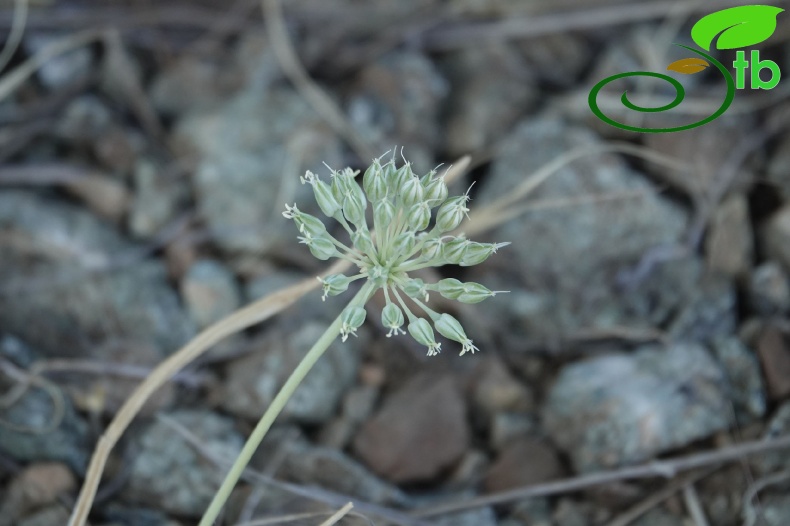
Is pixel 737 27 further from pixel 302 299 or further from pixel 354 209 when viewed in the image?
pixel 354 209

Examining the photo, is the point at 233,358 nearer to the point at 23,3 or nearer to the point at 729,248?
the point at 23,3

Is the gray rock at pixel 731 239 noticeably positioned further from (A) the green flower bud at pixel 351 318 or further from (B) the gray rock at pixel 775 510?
(A) the green flower bud at pixel 351 318

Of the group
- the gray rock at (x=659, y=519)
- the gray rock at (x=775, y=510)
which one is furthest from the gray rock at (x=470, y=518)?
the gray rock at (x=775, y=510)

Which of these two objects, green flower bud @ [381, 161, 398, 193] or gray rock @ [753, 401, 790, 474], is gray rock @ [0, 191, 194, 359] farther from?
gray rock @ [753, 401, 790, 474]

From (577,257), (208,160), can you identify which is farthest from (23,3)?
(577,257)

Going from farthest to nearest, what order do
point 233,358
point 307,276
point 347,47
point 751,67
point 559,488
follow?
point 347,47, point 751,67, point 307,276, point 233,358, point 559,488

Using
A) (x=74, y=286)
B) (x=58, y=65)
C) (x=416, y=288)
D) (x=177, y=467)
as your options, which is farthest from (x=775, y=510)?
(x=58, y=65)
